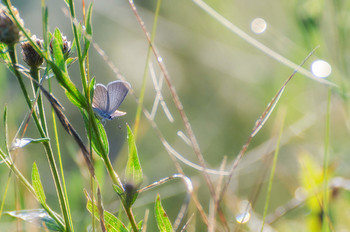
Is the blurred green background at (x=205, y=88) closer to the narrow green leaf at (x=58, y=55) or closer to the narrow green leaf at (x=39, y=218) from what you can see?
the narrow green leaf at (x=39, y=218)

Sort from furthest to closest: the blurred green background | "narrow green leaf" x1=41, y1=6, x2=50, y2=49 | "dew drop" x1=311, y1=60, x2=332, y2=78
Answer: the blurred green background < "dew drop" x1=311, y1=60, x2=332, y2=78 < "narrow green leaf" x1=41, y1=6, x2=50, y2=49

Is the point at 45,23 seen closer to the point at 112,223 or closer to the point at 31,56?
the point at 31,56

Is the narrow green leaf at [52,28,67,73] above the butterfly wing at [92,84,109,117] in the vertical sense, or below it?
above

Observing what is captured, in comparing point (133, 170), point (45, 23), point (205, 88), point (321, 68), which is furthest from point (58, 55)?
point (205, 88)

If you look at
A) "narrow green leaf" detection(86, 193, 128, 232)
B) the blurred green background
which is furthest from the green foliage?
the blurred green background

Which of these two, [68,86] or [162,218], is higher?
[68,86]

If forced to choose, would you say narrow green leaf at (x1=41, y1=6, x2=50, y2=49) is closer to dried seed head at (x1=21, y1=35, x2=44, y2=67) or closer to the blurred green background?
dried seed head at (x1=21, y1=35, x2=44, y2=67)
